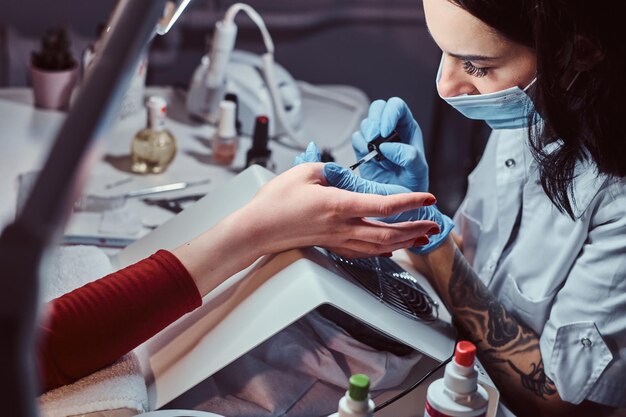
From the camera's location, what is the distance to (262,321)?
0.92 metres

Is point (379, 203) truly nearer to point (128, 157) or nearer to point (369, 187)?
point (369, 187)

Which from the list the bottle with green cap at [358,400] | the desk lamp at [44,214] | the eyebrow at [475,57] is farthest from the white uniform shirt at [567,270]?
the desk lamp at [44,214]

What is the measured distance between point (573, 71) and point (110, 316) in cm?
62

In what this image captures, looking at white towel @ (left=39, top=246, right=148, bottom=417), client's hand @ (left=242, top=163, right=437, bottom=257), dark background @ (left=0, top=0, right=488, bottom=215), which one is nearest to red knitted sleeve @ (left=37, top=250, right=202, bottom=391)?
white towel @ (left=39, top=246, right=148, bottom=417)

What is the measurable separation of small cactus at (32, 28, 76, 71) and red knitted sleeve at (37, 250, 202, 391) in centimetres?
98

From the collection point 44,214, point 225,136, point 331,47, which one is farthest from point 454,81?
point 331,47

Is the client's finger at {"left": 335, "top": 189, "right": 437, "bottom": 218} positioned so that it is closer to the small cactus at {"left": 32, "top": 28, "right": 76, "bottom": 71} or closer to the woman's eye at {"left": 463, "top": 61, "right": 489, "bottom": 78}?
the woman's eye at {"left": 463, "top": 61, "right": 489, "bottom": 78}

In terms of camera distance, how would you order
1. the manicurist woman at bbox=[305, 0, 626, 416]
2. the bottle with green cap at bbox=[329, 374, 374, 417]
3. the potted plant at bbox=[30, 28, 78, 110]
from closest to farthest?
the bottle with green cap at bbox=[329, 374, 374, 417] → the manicurist woman at bbox=[305, 0, 626, 416] → the potted plant at bbox=[30, 28, 78, 110]

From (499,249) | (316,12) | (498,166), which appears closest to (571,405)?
(499,249)

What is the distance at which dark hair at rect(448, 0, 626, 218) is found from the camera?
0.96 metres

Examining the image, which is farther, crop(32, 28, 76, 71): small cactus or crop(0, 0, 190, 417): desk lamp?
crop(32, 28, 76, 71): small cactus

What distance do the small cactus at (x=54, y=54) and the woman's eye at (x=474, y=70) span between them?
106 centimetres

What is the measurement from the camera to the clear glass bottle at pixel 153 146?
5.37ft

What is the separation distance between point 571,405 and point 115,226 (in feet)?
2.54
